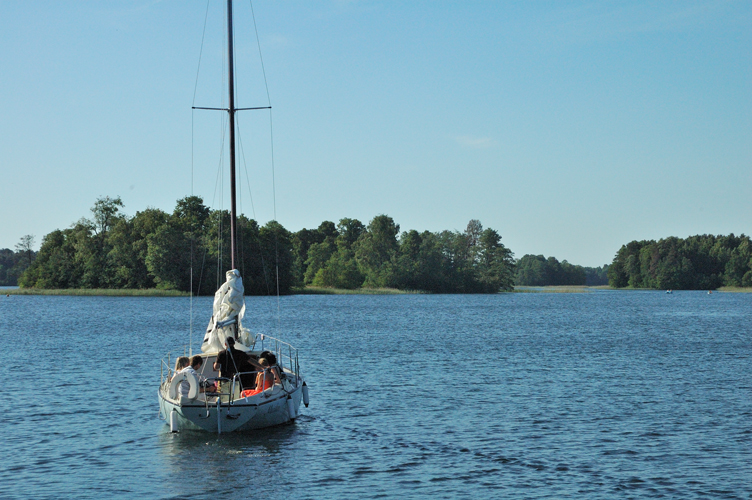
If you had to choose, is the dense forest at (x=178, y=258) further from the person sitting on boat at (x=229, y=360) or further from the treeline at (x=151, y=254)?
the person sitting on boat at (x=229, y=360)

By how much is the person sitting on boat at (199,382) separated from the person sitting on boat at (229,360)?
0.49 m

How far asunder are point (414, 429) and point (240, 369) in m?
5.99

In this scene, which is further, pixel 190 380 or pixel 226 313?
pixel 226 313

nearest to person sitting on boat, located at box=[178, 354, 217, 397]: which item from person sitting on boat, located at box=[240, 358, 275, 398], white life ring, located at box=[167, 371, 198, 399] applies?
white life ring, located at box=[167, 371, 198, 399]

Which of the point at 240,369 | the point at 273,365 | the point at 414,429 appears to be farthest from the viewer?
the point at 414,429

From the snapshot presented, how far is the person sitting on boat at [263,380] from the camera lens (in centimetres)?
2375

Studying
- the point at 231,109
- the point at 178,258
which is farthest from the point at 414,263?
the point at 231,109

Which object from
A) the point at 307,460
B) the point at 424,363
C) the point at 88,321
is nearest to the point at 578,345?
the point at 424,363

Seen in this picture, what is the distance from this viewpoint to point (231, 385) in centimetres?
2255

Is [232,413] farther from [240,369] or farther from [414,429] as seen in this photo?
[414,429]

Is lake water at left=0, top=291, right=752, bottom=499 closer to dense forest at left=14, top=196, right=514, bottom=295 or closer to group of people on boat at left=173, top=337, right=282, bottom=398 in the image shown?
group of people on boat at left=173, top=337, right=282, bottom=398

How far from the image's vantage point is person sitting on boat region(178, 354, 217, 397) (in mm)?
22359

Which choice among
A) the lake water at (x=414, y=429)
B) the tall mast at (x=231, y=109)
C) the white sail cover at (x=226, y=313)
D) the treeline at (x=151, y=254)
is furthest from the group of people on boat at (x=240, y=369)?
the treeline at (x=151, y=254)

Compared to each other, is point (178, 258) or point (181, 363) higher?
point (178, 258)
